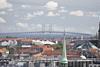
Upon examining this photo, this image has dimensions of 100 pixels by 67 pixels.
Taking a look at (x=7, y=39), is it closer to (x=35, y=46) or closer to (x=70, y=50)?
(x=35, y=46)

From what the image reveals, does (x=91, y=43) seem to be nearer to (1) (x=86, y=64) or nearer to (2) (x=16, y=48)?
(2) (x=16, y=48)

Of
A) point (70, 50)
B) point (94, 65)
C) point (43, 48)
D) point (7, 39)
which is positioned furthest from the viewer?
point (7, 39)

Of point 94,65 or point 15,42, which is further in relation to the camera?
point 15,42

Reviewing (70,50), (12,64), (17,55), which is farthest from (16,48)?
(12,64)

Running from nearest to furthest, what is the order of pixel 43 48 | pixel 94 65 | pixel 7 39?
pixel 94 65, pixel 43 48, pixel 7 39

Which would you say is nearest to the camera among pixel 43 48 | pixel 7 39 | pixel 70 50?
pixel 70 50

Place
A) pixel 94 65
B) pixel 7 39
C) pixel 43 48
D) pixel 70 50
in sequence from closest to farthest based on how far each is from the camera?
pixel 94 65 → pixel 70 50 → pixel 43 48 → pixel 7 39

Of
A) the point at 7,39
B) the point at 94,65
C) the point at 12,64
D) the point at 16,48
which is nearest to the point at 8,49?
the point at 16,48

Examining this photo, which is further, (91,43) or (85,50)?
(91,43)
